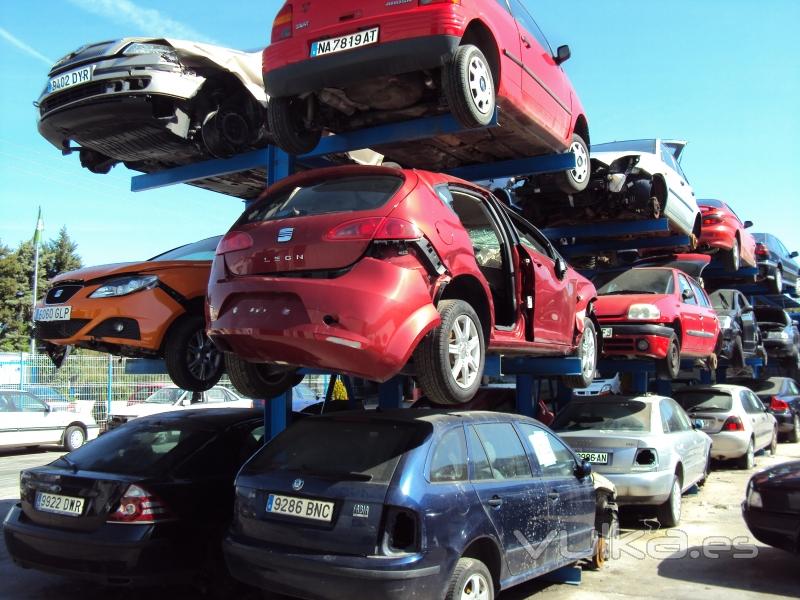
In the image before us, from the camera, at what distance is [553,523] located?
17.3ft

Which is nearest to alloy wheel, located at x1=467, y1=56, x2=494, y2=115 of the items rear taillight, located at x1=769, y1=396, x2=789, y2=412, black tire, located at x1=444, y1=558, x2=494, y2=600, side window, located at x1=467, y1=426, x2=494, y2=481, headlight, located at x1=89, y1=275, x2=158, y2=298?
side window, located at x1=467, y1=426, x2=494, y2=481

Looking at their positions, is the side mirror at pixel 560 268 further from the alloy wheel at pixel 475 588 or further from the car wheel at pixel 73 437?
the car wheel at pixel 73 437

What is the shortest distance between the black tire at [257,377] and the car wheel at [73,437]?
10.9m

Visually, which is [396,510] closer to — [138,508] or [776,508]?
[138,508]

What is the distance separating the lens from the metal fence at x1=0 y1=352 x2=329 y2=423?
17500 millimetres

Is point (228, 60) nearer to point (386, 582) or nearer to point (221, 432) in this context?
point (221, 432)

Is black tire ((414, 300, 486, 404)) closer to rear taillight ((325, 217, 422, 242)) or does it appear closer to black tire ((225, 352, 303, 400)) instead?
rear taillight ((325, 217, 422, 242))

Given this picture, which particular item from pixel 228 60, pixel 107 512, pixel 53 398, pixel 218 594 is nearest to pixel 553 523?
pixel 218 594

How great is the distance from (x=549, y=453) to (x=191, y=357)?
2920 mm

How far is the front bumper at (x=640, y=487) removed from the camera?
298 inches

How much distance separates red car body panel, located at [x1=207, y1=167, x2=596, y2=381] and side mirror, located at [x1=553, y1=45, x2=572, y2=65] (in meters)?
3.39

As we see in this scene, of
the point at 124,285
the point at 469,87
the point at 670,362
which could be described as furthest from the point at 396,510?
the point at 670,362

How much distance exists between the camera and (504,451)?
16.6ft

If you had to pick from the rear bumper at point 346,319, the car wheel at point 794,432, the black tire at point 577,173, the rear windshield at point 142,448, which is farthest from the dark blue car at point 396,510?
the car wheel at point 794,432
